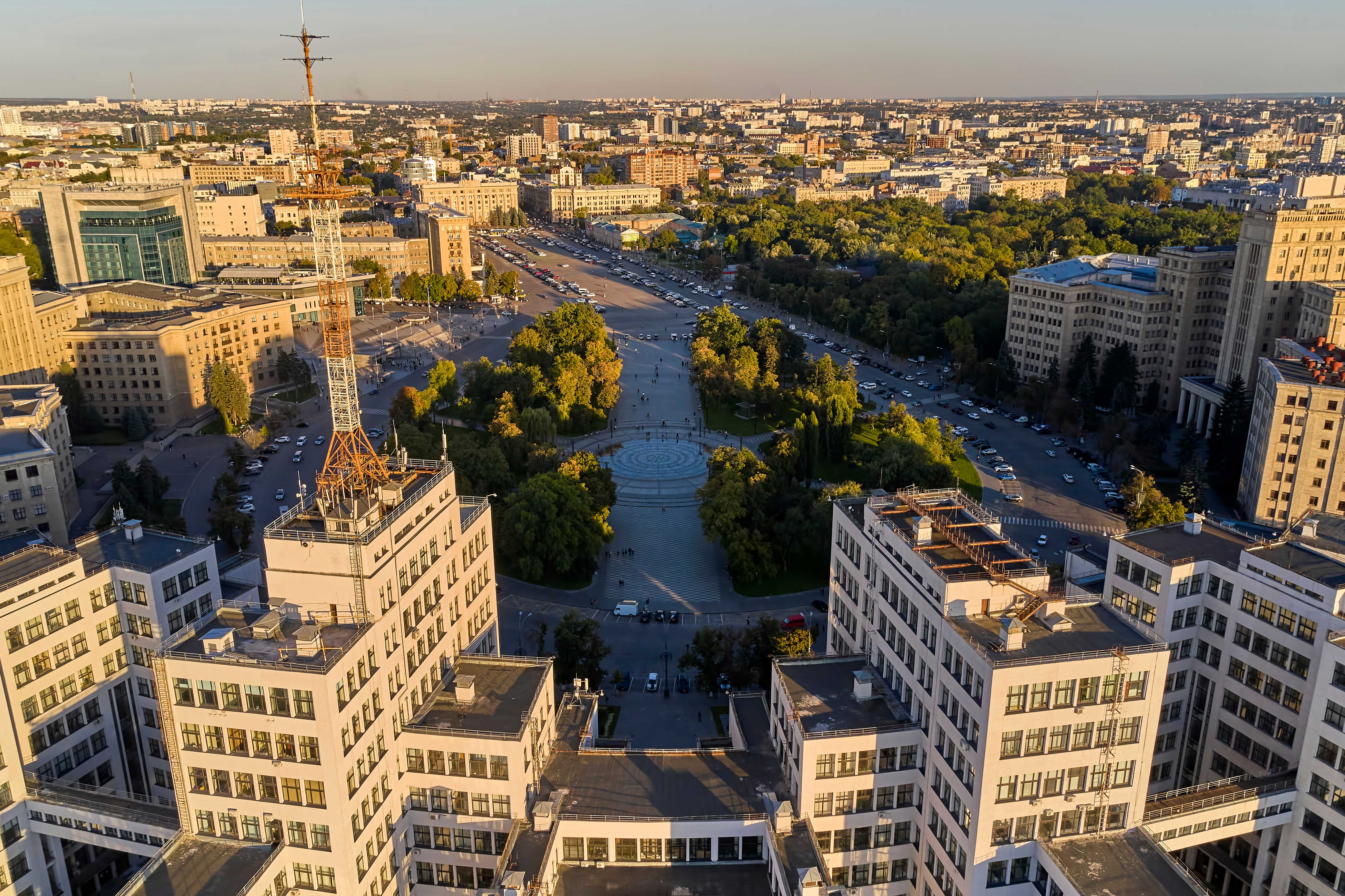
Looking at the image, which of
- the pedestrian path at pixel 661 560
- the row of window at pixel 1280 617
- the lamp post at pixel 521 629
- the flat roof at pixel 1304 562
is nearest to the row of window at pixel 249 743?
the lamp post at pixel 521 629

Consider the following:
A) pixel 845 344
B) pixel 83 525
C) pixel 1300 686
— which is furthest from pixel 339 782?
pixel 845 344

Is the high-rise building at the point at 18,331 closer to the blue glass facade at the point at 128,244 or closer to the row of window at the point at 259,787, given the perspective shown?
the blue glass facade at the point at 128,244

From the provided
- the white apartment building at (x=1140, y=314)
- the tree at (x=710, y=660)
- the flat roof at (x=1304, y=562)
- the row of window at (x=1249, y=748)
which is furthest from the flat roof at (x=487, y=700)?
the white apartment building at (x=1140, y=314)

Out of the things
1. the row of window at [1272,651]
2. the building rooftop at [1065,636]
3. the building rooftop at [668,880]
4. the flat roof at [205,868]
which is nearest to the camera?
the flat roof at [205,868]

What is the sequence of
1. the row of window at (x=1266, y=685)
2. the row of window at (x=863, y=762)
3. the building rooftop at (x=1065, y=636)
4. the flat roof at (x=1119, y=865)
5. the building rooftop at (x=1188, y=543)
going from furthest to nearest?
the building rooftop at (x=1188, y=543), the row of window at (x=1266, y=685), the row of window at (x=863, y=762), the building rooftop at (x=1065, y=636), the flat roof at (x=1119, y=865)

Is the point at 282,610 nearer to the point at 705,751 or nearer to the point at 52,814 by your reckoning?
the point at 52,814

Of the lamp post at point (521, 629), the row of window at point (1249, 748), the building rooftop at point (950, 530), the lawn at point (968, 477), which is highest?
the building rooftop at point (950, 530)

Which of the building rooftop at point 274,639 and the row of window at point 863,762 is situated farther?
the row of window at point 863,762

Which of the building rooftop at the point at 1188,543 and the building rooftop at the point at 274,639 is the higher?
the building rooftop at the point at 274,639
